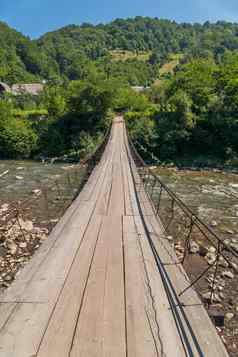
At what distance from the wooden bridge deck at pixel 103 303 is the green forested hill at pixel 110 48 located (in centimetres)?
3933

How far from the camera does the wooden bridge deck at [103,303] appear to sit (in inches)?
69.4

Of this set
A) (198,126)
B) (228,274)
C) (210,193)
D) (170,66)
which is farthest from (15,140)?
(170,66)

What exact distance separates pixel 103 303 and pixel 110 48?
10870cm

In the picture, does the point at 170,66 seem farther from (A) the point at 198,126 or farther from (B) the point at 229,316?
(B) the point at 229,316

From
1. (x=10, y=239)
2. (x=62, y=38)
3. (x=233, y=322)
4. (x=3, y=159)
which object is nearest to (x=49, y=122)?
(x=3, y=159)

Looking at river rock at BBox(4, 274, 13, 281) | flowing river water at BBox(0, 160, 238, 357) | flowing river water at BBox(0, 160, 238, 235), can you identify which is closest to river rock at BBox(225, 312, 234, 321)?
flowing river water at BBox(0, 160, 238, 357)

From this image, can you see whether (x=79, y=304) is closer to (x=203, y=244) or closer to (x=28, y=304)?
(x=28, y=304)

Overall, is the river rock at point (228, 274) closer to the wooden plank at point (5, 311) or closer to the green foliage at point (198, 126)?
the wooden plank at point (5, 311)

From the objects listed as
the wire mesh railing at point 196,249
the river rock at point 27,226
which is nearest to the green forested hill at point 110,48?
the river rock at point 27,226

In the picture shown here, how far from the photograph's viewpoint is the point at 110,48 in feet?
328

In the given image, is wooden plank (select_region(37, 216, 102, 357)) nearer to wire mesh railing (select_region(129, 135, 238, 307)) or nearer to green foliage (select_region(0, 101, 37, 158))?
wire mesh railing (select_region(129, 135, 238, 307))

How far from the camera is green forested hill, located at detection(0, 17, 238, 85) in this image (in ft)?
202

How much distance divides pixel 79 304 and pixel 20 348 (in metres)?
0.50

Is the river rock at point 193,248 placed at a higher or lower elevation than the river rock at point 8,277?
higher
